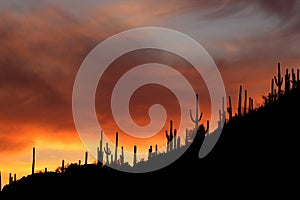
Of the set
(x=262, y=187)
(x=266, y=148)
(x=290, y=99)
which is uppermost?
(x=290, y=99)

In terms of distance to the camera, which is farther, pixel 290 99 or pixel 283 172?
pixel 290 99

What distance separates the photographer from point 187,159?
4966 cm

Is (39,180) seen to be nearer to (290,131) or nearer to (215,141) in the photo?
(215,141)

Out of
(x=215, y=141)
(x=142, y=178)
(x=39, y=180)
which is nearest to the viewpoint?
(x=215, y=141)

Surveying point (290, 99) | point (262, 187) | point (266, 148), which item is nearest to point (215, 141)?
point (290, 99)

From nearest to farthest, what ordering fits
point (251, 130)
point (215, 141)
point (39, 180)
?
point (251, 130)
point (215, 141)
point (39, 180)

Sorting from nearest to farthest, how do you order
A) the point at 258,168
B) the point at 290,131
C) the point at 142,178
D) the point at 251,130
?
the point at 258,168
the point at 290,131
the point at 251,130
the point at 142,178

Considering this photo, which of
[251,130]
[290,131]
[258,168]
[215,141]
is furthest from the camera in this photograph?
[215,141]

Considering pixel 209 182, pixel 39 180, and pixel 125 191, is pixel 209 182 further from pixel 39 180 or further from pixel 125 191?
pixel 39 180

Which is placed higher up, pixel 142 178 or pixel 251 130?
pixel 251 130

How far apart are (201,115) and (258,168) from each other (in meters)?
18.2

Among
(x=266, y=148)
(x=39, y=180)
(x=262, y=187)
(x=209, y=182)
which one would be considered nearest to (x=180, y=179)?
(x=209, y=182)

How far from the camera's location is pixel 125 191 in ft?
159

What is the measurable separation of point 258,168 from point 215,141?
13217mm
